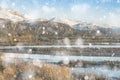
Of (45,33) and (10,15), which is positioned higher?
(10,15)

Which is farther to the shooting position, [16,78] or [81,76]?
[81,76]

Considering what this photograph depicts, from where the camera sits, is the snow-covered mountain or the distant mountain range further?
the snow-covered mountain

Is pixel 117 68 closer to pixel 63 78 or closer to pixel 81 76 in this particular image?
pixel 81 76

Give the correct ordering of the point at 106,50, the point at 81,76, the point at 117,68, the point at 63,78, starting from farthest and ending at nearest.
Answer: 1. the point at 106,50
2. the point at 117,68
3. the point at 81,76
4. the point at 63,78

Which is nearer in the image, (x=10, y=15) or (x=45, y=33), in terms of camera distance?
(x=45, y=33)

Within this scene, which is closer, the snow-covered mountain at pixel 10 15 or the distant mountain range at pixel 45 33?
the distant mountain range at pixel 45 33

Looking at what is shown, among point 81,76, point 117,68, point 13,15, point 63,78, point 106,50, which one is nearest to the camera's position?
point 63,78

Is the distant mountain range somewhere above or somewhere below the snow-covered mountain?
below

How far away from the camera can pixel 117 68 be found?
96.4ft

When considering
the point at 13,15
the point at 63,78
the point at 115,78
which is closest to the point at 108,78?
the point at 115,78

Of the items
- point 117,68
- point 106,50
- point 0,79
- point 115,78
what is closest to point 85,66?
point 117,68

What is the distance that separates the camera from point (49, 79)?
19922 mm

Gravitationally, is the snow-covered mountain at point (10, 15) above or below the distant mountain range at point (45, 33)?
above

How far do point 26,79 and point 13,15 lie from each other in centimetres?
15259
